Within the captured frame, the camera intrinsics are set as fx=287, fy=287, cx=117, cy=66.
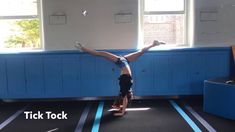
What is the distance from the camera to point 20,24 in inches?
215

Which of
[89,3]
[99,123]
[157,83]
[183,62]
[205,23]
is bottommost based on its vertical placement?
[99,123]

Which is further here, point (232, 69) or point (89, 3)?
point (89, 3)

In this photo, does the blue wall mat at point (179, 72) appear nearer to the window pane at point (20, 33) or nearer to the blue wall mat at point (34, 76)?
the blue wall mat at point (34, 76)

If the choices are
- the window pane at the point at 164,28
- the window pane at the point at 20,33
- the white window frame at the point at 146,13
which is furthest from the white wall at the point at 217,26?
the window pane at the point at 20,33

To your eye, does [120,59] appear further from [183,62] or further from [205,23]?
[205,23]

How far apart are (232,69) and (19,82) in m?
3.61

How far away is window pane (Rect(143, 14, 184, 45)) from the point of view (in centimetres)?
550

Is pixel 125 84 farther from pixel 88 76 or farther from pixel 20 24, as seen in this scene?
pixel 20 24

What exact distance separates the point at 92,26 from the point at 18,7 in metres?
1.47

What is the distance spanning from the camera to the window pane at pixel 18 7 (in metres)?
5.36

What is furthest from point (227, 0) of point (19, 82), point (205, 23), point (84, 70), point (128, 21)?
point (19, 82)

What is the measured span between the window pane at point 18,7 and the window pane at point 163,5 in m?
2.12

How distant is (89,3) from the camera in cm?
515

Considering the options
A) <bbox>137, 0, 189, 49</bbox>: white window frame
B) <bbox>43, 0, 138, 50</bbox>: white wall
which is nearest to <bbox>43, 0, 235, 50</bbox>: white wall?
<bbox>43, 0, 138, 50</bbox>: white wall
